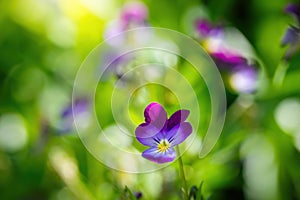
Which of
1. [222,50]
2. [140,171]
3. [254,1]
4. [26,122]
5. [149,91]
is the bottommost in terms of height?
[140,171]

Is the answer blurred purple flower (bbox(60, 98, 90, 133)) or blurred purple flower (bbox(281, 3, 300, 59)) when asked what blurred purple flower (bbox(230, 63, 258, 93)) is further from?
blurred purple flower (bbox(60, 98, 90, 133))

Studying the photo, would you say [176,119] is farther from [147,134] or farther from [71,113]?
[71,113]

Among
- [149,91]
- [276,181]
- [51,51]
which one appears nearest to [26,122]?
[51,51]

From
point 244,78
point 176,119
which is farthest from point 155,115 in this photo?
point 244,78

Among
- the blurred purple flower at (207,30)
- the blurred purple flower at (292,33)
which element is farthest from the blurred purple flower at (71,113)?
the blurred purple flower at (292,33)

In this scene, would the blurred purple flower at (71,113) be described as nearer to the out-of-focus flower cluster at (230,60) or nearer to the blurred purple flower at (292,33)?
the out-of-focus flower cluster at (230,60)

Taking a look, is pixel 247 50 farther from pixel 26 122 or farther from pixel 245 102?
pixel 26 122

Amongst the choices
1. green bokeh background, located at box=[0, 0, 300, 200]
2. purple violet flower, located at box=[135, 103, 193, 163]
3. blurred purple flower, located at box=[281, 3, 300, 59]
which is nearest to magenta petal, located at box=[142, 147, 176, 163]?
purple violet flower, located at box=[135, 103, 193, 163]
